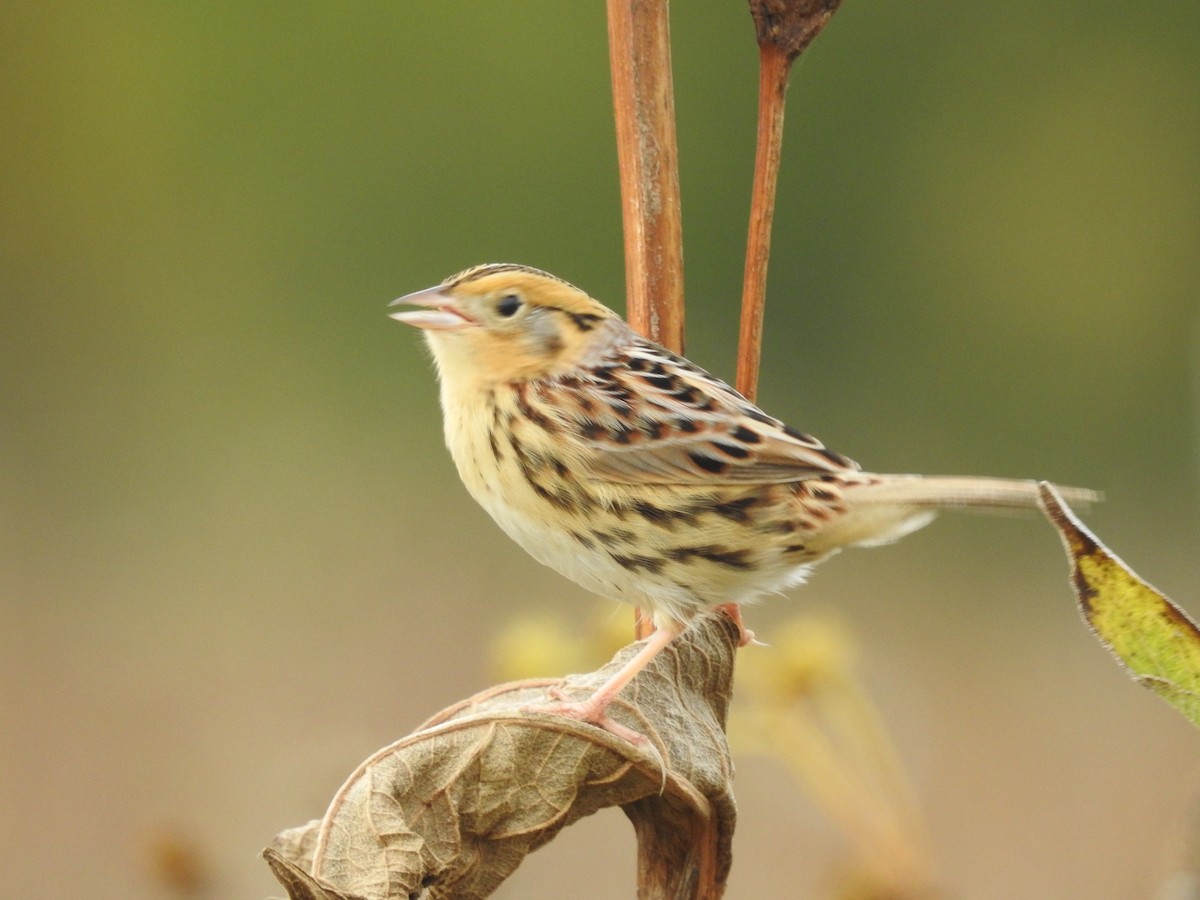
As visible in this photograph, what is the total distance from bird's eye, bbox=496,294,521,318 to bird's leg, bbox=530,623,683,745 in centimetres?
30

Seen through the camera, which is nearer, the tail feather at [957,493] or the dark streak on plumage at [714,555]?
the tail feather at [957,493]

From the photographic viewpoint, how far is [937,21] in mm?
4016

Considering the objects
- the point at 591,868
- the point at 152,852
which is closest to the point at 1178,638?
the point at 152,852

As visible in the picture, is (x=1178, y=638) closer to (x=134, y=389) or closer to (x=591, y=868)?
(x=591, y=868)

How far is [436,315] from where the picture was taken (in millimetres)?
1294

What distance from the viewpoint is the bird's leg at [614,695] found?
1.02 m

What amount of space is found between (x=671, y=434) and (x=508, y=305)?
183 mm

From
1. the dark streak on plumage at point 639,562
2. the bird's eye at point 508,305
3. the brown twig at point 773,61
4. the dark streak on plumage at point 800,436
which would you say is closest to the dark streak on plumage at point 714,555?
the dark streak on plumage at point 639,562

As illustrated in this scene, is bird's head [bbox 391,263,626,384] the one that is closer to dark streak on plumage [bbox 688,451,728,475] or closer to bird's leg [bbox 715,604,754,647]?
dark streak on plumage [bbox 688,451,728,475]

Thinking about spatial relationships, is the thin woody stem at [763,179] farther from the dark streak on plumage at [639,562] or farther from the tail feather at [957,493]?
the dark streak on plumage at [639,562]

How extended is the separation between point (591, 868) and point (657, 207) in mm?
2685

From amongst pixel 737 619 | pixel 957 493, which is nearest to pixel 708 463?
pixel 737 619

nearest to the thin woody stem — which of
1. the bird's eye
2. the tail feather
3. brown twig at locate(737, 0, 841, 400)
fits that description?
brown twig at locate(737, 0, 841, 400)

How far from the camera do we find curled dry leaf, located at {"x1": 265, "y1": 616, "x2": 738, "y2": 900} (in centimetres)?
97
